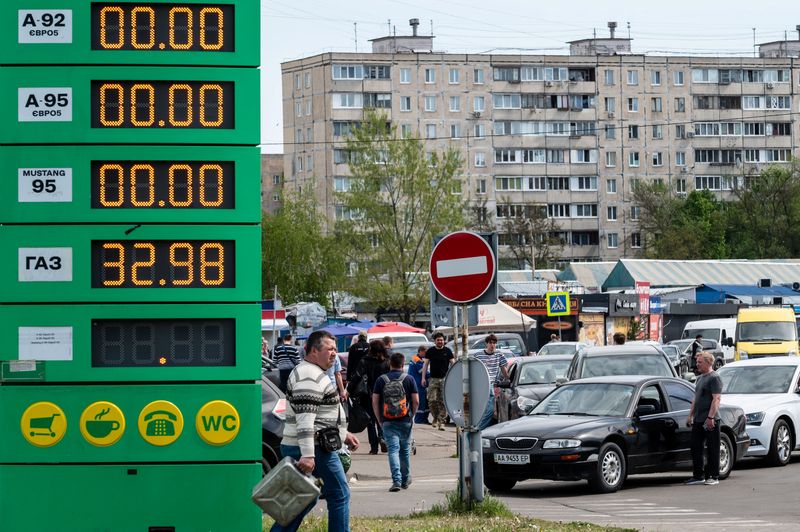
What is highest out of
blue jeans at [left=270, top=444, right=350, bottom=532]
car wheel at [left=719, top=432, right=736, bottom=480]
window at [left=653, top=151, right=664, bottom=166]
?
window at [left=653, top=151, right=664, bottom=166]

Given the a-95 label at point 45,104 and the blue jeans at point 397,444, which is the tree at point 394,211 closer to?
the blue jeans at point 397,444

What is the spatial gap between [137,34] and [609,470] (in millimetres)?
9994

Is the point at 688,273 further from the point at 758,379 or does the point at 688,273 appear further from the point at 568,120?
the point at 758,379

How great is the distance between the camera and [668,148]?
129875mm

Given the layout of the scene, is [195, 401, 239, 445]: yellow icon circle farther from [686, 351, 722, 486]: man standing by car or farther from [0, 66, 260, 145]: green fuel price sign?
[686, 351, 722, 486]: man standing by car

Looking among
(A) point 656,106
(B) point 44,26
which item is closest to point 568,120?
(A) point 656,106

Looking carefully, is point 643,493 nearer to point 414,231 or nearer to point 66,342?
point 66,342

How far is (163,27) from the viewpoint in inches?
450

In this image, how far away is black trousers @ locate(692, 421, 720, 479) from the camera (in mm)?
19938

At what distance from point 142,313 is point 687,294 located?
222 feet

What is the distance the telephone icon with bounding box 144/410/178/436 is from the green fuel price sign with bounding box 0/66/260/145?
2.02m

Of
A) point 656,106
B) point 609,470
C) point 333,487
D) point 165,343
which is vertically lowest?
point 609,470

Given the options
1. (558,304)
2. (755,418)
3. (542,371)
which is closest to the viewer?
(755,418)

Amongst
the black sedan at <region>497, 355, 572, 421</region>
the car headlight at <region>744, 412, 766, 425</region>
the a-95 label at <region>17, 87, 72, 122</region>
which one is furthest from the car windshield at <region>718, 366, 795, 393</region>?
the a-95 label at <region>17, 87, 72, 122</region>
